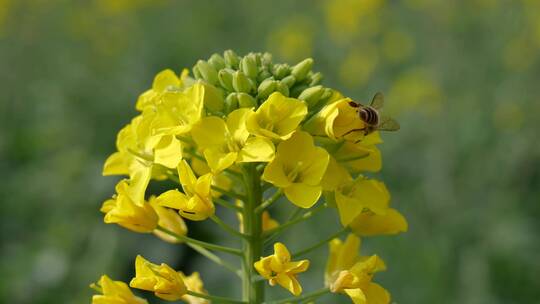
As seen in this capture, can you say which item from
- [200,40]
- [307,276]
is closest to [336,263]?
[307,276]

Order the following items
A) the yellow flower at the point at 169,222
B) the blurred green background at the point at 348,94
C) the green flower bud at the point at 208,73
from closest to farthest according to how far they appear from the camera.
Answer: the green flower bud at the point at 208,73 → the yellow flower at the point at 169,222 → the blurred green background at the point at 348,94

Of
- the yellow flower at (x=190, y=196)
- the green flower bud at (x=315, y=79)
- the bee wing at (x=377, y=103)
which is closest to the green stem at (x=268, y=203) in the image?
the yellow flower at (x=190, y=196)

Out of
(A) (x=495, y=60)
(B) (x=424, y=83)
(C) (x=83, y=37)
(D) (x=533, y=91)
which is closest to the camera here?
(D) (x=533, y=91)

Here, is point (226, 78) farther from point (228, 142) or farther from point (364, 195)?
point (364, 195)

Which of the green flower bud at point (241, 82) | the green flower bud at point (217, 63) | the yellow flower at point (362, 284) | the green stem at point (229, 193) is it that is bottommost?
the yellow flower at point (362, 284)

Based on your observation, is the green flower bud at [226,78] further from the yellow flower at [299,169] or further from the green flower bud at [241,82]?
the yellow flower at [299,169]

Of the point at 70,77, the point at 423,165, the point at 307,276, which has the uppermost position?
the point at 70,77

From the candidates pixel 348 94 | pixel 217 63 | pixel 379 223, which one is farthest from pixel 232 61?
pixel 348 94

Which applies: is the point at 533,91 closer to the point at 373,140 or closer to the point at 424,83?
the point at 424,83
